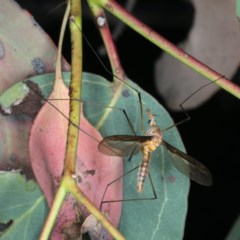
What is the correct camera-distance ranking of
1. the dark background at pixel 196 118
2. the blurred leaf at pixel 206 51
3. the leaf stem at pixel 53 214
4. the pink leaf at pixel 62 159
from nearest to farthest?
the leaf stem at pixel 53 214
the pink leaf at pixel 62 159
the blurred leaf at pixel 206 51
the dark background at pixel 196 118

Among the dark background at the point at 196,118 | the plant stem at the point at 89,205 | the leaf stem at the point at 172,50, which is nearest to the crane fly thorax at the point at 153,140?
the leaf stem at the point at 172,50

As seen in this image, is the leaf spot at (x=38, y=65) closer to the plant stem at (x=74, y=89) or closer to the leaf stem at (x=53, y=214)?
the plant stem at (x=74, y=89)

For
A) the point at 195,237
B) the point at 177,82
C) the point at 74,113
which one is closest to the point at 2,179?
the point at 74,113

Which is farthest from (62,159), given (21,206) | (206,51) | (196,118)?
(196,118)

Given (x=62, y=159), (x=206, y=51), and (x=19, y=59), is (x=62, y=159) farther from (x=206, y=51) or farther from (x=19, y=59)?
(x=206, y=51)

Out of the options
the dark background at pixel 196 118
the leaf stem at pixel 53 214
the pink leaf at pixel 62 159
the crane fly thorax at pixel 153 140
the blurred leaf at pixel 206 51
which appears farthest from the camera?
the dark background at pixel 196 118

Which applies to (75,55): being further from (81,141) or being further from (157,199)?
(157,199)
